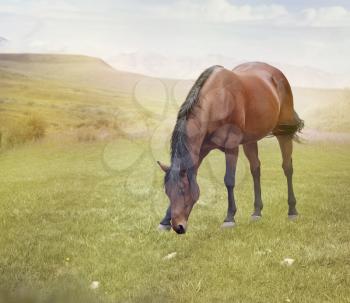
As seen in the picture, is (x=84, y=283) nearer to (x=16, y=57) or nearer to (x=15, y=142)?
(x=15, y=142)

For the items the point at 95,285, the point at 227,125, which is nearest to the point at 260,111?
the point at 227,125

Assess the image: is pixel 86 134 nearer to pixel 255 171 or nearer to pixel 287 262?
pixel 255 171

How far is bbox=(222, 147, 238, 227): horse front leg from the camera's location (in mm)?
8422

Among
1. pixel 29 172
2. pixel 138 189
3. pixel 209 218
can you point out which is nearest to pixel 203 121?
pixel 209 218

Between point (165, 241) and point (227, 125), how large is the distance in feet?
6.67

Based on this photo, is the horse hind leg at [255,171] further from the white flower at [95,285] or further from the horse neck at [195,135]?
the white flower at [95,285]

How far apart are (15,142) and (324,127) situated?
9.22 meters

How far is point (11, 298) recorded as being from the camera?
23.9 feet

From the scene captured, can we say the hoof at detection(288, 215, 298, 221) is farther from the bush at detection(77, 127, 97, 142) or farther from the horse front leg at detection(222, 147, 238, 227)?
the bush at detection(77, 127, 97, 142)

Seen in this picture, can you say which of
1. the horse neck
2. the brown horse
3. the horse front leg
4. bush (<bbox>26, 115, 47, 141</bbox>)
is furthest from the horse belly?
bush (<bbox>26, 115, 47, 141</bbox>)

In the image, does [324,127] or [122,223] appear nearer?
[122,223]

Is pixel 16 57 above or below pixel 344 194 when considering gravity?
above

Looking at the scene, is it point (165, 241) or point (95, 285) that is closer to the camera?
point (95, 285)

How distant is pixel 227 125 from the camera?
8109mm
